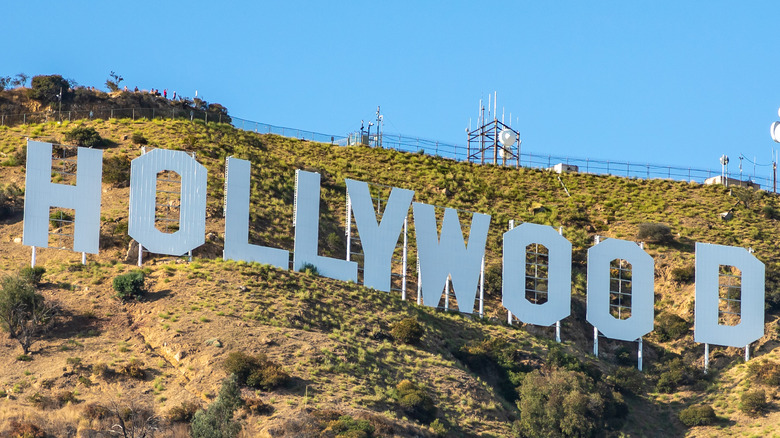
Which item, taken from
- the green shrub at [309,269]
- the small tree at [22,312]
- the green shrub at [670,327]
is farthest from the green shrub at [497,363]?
the small tree at [22,312]

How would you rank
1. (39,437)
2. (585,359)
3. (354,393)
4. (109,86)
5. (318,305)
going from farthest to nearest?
1. (109,86)
2. (585,359)
3. (318,305)
4. (354,393)
5. (39,437)

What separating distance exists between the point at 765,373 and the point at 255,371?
917 inches

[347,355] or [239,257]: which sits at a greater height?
[239,257]

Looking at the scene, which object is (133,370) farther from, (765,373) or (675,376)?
(765,373)

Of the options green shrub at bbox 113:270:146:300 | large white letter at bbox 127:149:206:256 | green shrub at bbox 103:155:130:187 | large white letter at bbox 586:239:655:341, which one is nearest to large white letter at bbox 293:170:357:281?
large white letter at bbox 127:149:206:256

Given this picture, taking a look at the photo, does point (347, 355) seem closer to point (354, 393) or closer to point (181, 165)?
point (354, 393)

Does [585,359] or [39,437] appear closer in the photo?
[39,437]

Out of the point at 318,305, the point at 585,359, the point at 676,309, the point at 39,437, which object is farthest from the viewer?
the point at 676,309

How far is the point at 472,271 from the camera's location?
5491cm

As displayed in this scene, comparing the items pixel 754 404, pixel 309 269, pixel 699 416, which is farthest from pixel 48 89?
pixel 754 404

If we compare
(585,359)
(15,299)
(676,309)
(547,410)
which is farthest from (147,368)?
(676,309)

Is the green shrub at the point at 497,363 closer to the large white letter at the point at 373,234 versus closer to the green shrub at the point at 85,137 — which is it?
the large white letter at the point at 373,234

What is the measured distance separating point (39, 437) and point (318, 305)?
599 inches

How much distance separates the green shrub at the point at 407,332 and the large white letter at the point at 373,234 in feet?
13.0
